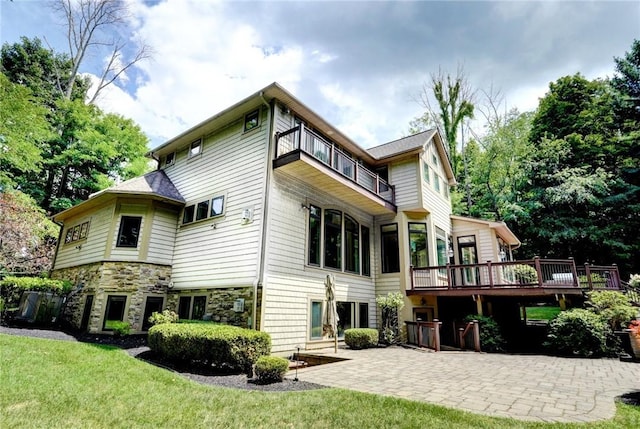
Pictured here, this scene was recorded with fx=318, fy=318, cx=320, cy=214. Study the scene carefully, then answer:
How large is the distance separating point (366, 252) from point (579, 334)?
23.6 ft

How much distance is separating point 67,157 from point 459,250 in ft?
78.2

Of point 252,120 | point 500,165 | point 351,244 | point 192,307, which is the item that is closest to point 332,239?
point 351,244

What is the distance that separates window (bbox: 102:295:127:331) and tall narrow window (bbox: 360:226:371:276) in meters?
8.63

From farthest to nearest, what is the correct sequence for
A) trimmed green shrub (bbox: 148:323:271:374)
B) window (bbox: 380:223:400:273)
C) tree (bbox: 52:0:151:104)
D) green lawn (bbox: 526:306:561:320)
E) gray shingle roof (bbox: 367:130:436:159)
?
green lawn (bbox: 526:306:561:320), tree (bbox: 52:0:151:104), gray shingle roof (bbox: 367:130:436:159), window (bbox: 380:223:400:273), trimmed green shrub (bbox: 148:323:271:374)

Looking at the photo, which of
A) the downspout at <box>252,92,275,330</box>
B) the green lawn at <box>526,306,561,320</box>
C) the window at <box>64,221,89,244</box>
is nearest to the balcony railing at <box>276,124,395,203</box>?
the downspout at <box>252,92,275,330</box>

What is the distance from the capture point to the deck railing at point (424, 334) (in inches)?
404

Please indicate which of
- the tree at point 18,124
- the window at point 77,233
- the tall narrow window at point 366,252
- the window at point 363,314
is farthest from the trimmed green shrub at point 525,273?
the tree at point 18,124

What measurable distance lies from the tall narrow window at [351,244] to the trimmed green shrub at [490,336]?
4507 mm

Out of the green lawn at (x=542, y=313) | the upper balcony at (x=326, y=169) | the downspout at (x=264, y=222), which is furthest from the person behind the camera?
the green lawn at (x=542, y=313)

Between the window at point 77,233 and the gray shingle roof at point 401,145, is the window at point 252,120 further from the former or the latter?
the window at point 77,233

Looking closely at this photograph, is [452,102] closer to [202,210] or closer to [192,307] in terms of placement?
[202,210]

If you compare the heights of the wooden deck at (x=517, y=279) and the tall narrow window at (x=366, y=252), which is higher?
the tall narrow window at (x=366, y=252)

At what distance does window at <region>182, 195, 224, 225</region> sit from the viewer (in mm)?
10734

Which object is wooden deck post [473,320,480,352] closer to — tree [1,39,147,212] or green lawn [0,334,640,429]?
green lawn [0,334,640,429]
